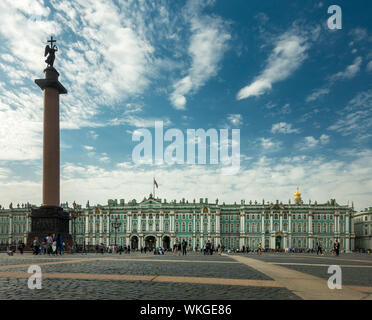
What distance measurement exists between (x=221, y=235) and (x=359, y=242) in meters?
47.2

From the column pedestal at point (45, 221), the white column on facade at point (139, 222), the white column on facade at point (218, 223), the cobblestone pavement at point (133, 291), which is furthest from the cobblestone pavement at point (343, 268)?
the white column on facade at point (139, 222)

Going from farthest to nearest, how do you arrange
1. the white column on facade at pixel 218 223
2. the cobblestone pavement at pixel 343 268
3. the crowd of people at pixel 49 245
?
the white column on facade at pixel 218 223, the crowd of people at pixel 49 245, the cobblestone pavement at pixel 343 268

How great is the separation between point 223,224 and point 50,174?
7911 centimetres

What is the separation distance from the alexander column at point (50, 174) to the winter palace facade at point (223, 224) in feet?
222

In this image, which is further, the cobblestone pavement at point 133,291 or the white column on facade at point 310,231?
the white column on facade at point 310,231

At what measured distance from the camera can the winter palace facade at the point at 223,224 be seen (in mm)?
100000

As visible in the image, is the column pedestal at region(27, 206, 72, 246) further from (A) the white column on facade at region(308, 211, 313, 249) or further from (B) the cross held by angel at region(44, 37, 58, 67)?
(A) the white column on facade at region(308, 211, 313, 249)

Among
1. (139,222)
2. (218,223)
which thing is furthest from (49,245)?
(218,223)

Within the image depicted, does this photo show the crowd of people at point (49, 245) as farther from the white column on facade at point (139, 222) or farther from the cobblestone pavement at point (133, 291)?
the white column on facade at point (139, 222)

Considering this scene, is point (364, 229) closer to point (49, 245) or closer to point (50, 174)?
point (50, 174)

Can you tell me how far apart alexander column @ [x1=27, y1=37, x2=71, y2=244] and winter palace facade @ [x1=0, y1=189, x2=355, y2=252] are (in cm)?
6753

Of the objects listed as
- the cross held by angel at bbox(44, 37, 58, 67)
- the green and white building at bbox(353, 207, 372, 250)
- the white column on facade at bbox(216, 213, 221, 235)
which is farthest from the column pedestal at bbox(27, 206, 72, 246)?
the green and white building at bbox(353, 207, 372, 250)
